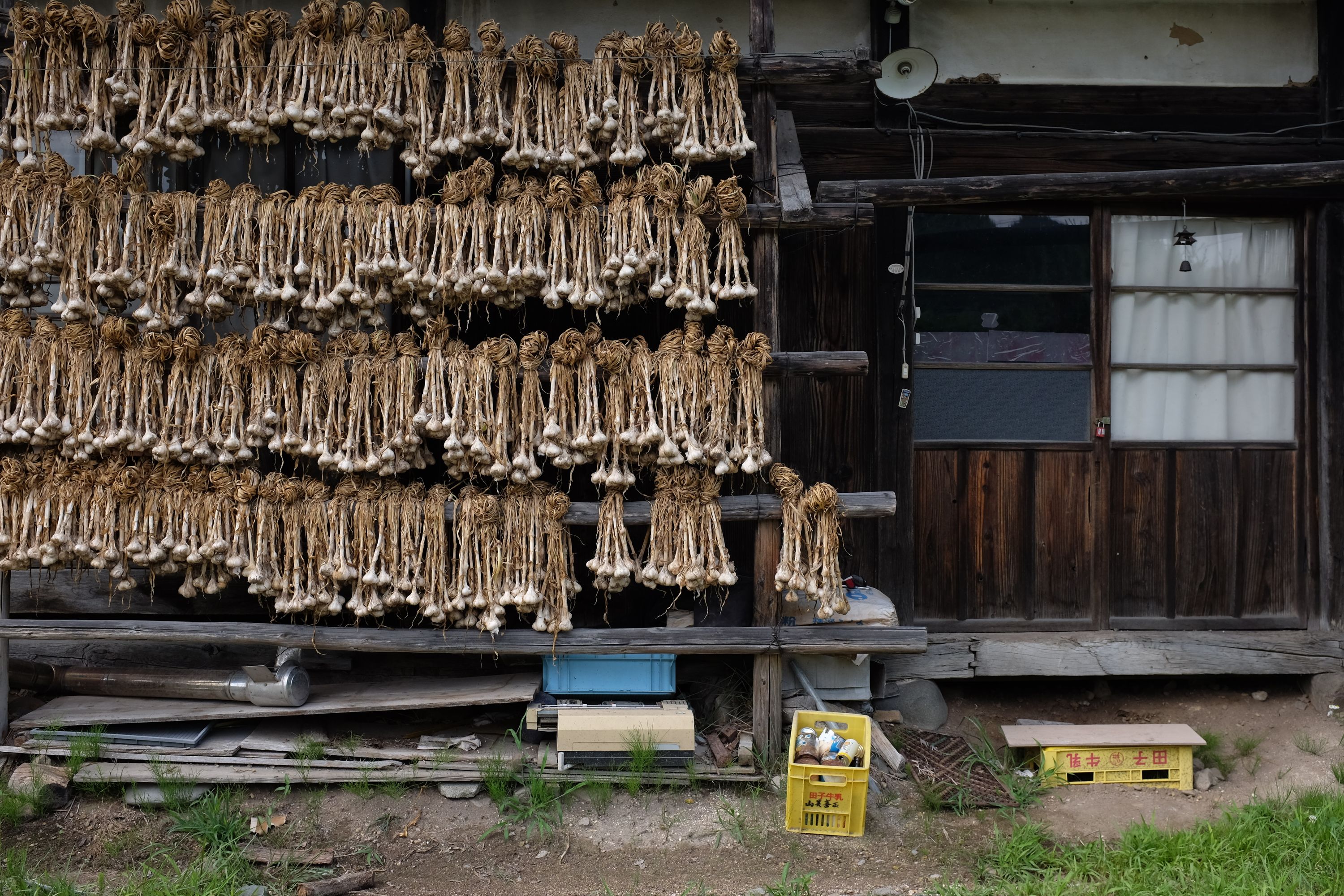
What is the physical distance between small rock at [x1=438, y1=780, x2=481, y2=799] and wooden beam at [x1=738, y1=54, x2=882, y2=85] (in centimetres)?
361

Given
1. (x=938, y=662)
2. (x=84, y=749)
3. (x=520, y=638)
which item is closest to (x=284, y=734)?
(x=84, y=749)

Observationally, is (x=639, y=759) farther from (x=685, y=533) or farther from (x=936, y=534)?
(x=936, y=534)

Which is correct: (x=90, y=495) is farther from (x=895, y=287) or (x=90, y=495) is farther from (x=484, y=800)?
(x=895, y=287)

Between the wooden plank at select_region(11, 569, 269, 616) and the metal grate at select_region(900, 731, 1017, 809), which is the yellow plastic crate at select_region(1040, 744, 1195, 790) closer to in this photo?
the metal grate at select_region(900, 731, 1017, 809)

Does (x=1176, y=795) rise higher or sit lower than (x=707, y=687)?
lower

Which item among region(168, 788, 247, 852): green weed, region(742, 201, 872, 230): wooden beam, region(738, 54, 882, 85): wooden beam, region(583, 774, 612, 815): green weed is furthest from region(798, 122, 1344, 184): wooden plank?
region(168, 788, 247, 852): green weed

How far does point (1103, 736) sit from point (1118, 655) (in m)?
0.98

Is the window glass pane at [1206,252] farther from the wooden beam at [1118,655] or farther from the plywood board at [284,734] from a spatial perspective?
the plywood board at [284,734]

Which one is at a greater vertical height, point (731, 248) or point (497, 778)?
point (731, 248)

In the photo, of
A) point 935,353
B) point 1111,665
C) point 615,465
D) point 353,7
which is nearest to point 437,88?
point 353,7

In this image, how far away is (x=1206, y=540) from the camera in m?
6.05

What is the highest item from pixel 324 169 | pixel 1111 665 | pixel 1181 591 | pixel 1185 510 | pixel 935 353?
pixel 324 169

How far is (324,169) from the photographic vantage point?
5453mm

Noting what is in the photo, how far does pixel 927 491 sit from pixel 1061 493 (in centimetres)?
83
